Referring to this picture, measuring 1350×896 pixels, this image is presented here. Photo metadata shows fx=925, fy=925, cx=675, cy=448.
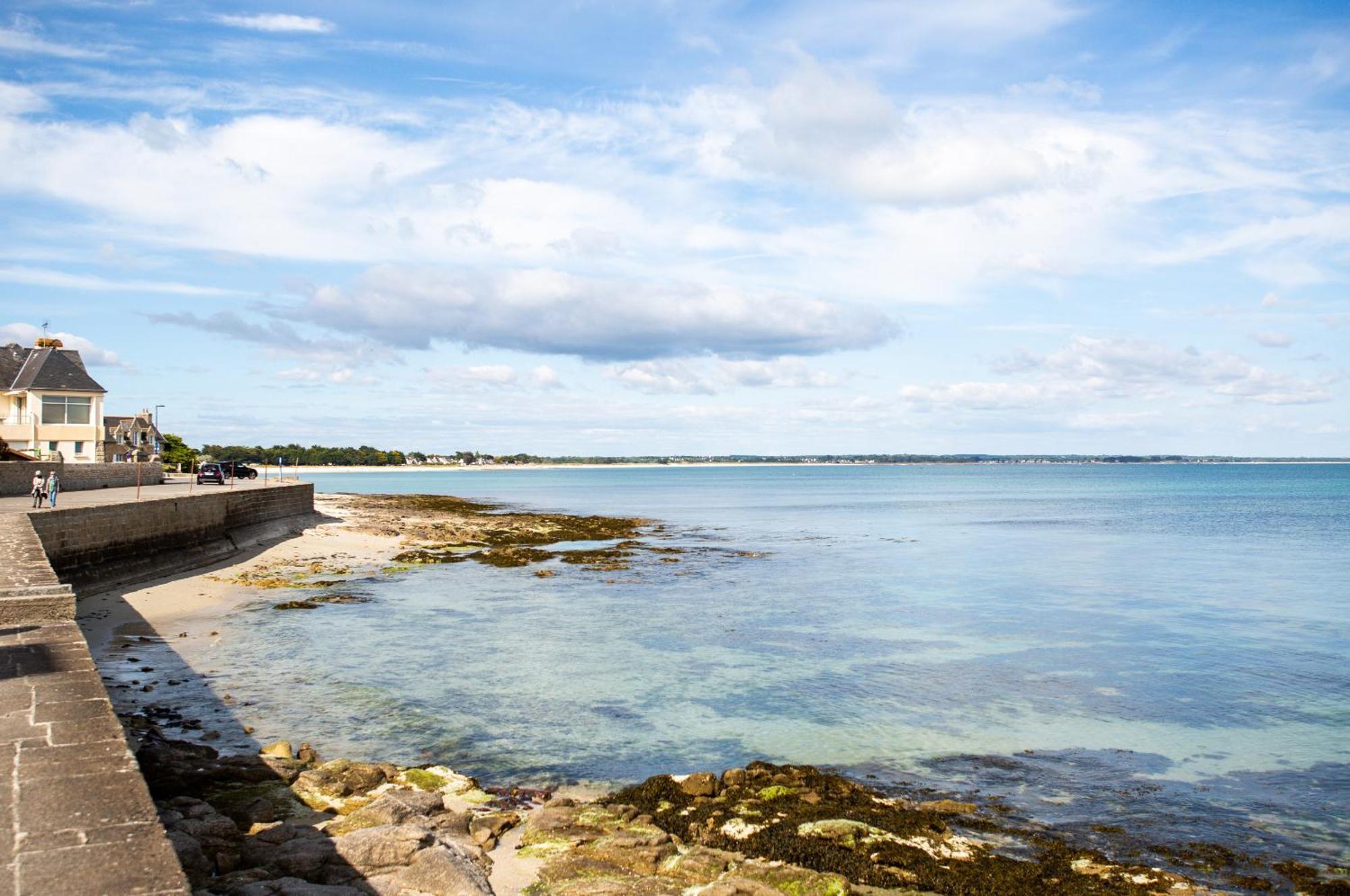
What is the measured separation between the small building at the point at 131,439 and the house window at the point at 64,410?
1638 mm

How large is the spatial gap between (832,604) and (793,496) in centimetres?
7482

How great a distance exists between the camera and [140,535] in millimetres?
26484

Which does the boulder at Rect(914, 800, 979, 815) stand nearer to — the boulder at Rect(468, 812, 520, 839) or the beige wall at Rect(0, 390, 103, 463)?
the boulder at Rect(468, 812, 520, 839)

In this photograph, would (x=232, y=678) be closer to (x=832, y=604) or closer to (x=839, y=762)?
(x=839, y=762)

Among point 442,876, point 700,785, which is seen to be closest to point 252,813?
point 442,876

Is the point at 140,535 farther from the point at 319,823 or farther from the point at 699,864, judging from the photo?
the point at 699,864

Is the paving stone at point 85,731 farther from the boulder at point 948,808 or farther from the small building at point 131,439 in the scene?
the small building at point 131,439

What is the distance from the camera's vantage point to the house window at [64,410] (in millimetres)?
42406

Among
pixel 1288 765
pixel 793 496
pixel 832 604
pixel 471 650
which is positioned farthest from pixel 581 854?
pixel 793 496

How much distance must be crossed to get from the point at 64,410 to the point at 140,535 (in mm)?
21368

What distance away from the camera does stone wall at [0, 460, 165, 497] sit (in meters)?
30.3

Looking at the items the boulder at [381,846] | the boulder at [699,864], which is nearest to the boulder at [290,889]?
the boulder at [381,846]

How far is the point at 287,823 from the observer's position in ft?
29.6

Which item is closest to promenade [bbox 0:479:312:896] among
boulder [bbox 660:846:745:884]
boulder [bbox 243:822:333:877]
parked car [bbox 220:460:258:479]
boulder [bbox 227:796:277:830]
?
boulder [bbox 243:822:333:877]
